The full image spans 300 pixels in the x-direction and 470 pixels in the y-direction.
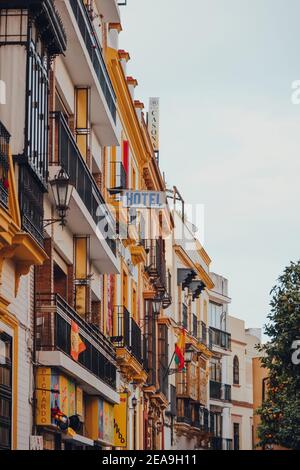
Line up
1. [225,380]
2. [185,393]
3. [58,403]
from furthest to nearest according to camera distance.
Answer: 1. [225,380]
2. [185,393]
3. [58,403]

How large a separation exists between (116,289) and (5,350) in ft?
48.1

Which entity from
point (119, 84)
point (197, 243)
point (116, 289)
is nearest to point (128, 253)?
point (116, 289)

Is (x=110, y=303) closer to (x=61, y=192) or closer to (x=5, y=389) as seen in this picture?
(x=61, y=192)

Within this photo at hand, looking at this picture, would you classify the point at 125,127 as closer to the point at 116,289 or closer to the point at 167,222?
the point at 116,289

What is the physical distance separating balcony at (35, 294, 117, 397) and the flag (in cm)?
12

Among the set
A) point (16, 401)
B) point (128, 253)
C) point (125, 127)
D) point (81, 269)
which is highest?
point (125, 127)

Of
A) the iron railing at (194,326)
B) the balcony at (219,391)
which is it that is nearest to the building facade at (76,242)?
the iron railing at (194,326)

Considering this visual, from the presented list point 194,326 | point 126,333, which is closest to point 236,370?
point 194,326

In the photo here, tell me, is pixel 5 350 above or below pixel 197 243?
below

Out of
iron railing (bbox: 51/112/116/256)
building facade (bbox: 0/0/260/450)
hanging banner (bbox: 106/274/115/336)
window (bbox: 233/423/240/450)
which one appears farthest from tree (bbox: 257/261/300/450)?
window (bbox: 233/423/240/450)

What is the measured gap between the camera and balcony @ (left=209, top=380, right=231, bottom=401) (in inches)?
2485

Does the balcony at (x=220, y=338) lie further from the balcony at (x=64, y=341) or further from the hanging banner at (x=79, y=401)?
the hanging banner at (x=79, y=401)

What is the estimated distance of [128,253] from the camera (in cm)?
3481

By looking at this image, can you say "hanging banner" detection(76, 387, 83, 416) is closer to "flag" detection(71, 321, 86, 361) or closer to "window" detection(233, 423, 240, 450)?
"flag" detection(71, 321, 86, 361)
